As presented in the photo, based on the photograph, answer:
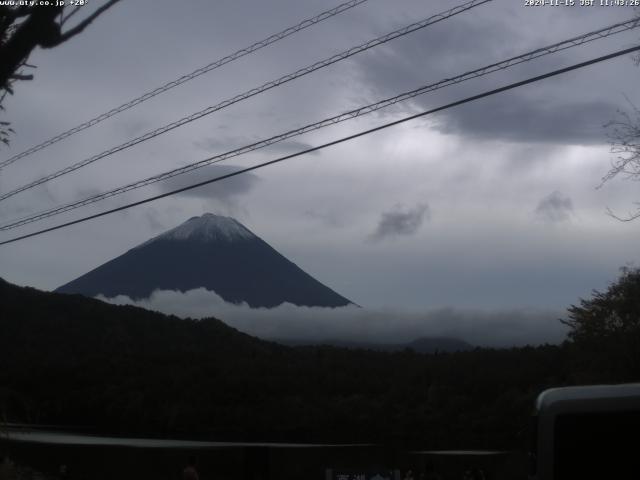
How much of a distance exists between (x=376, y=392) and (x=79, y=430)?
14928 millimetres

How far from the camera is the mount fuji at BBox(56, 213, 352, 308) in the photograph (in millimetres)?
135125

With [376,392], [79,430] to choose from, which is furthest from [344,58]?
[376,392]

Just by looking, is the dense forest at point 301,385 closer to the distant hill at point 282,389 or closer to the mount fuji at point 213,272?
the distant hill at point 282,389

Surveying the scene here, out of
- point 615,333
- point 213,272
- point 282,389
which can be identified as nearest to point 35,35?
point 615,333

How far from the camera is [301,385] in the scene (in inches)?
1999

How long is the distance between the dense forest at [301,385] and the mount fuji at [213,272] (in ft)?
227

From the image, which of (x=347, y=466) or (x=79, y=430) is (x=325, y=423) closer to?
(x=79, y=430)

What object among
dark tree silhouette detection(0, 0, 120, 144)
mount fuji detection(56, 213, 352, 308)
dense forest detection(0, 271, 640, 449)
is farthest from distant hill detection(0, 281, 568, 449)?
mount fuji detection(56, 213, 352, 308)

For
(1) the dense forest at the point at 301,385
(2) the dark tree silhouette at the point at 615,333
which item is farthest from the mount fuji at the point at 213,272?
(2) the dark tree silhouette at the point at 615,333

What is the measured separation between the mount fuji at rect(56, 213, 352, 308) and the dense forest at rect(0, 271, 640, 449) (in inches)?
2726

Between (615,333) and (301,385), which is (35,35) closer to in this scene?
(615,333)

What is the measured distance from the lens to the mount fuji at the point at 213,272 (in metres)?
135

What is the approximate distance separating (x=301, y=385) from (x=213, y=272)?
9815cm

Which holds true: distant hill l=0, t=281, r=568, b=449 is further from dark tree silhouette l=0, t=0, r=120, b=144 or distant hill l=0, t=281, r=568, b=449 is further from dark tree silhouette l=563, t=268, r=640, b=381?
dark tree silhouette l=0, t=0, r=120, b=144
